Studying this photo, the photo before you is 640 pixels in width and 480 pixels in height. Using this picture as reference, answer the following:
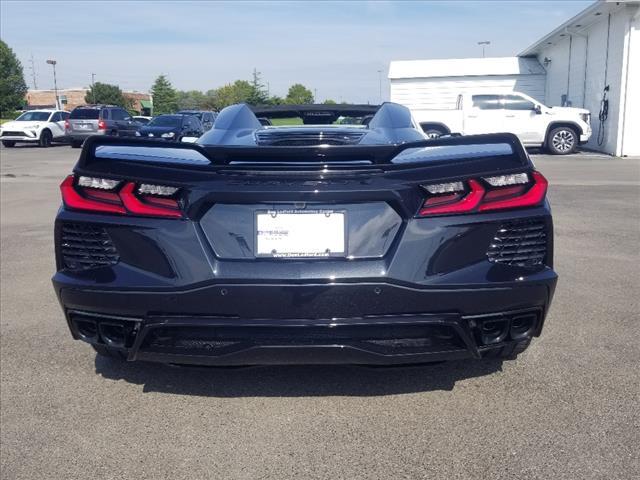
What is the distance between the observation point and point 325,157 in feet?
→ 9.23

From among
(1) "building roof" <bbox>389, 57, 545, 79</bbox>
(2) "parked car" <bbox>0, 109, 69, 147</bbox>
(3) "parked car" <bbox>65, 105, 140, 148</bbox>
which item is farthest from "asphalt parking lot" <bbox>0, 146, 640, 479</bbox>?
(1) "building roof" <bbox>389, 57, 545, 79</bbox>

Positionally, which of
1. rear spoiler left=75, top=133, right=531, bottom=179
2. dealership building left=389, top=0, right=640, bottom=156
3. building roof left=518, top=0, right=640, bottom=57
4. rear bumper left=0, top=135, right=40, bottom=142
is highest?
building roof left=518, top=0, right=640, bottom=57

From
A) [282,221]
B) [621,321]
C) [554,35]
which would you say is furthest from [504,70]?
[282,221]

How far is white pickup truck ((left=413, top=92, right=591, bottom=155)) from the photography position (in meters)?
20.2

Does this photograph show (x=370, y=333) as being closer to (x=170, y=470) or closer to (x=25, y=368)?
(x=170, y=470)

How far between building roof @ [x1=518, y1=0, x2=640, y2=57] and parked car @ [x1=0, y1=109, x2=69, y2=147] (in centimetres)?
2200

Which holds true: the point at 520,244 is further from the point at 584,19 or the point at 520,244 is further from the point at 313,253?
the point at 584,19

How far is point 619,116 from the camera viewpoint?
1922cm

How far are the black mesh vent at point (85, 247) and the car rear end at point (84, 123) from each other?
25115mm

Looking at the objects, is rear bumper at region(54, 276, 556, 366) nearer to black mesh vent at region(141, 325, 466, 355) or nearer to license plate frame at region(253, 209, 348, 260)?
black mesh vent at region(141, 325, 466, 355)

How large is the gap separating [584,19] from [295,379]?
21.7 m

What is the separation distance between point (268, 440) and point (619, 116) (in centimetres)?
1931

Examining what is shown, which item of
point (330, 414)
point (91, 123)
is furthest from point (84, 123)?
point (330, 414)

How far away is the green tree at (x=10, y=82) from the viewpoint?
80750mm
